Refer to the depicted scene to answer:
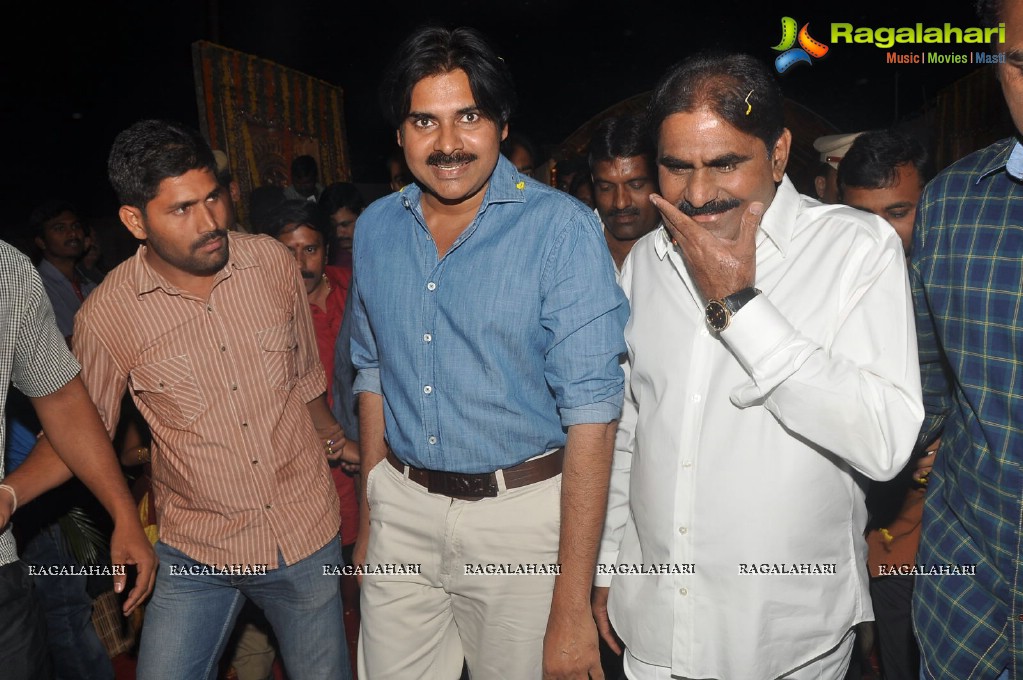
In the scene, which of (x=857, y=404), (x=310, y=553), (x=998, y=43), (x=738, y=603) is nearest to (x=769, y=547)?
(x=738, y=603)

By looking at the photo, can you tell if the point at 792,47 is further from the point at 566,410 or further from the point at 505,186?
the point at 566,410

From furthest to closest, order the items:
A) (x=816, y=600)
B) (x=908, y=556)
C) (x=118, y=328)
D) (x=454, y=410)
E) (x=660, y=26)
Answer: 1. (x=660, y=26)
2. (x=908, y=556)
3. (x=118, y=328)
4. (x=454, y=410)
5. (x=816, y=600)

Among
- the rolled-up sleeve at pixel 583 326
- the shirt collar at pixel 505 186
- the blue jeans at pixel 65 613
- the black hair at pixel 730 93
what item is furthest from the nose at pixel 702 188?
the blue jeans at pixel 65 613

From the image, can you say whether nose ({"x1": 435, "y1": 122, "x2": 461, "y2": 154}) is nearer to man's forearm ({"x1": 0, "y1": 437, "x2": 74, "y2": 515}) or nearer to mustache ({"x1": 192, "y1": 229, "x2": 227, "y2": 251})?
mustache ({"x1": 192, "y1": 229, "x2": 227, "y2": 251})

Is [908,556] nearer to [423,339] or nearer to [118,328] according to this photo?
[423,339]

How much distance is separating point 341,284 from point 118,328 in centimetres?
133

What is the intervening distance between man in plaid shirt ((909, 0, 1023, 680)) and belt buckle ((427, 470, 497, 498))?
99cm

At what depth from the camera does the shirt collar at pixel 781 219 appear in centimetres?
160

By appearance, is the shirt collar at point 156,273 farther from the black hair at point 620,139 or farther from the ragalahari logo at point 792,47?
the ragalahari logo at point 792,47

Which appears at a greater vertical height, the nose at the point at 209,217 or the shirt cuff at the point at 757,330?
the shirt cuff at the point at 757,330

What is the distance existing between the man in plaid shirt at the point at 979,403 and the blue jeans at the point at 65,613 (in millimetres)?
2945

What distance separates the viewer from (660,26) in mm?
8609

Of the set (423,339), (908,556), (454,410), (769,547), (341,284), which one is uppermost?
(423,339)

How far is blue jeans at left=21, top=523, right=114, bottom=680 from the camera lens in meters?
2.91
